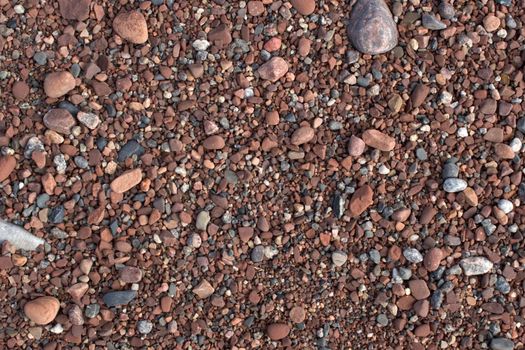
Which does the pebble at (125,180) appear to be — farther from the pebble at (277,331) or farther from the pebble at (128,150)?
the pebble at (277,331)

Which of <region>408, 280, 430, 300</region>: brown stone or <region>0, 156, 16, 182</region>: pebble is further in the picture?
<region>408, 280, 430, 300</region>: brown stone

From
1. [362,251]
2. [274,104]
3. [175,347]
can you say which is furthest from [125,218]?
[362,251]

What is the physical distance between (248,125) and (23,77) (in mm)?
932

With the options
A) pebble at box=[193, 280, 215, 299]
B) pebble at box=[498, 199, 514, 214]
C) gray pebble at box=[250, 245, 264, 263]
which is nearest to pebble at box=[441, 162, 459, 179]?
pebble at box=[498, 199, 514, 214]

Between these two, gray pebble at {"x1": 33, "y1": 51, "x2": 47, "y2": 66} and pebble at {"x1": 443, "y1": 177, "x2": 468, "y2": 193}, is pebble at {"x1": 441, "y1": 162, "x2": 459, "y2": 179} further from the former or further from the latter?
gray pebble at {"x1": 33, "y1": 51, "x2": 47, "y2": 66}

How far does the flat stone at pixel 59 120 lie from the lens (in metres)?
2.51

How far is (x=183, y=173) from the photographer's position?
2.55m

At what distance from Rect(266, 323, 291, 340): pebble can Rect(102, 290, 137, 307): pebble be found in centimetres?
57

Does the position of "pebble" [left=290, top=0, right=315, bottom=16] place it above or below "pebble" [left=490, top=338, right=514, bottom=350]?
above

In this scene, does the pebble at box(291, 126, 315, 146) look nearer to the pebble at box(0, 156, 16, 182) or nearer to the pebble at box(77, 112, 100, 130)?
the pebble at box(77, 112, 100, 130)

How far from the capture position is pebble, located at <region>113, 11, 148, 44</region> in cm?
254

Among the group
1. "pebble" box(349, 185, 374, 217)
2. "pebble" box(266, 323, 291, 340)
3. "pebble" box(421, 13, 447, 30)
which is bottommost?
"pebble" box(266, 323, 291, 340)

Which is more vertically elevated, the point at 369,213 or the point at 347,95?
the point at 347,95

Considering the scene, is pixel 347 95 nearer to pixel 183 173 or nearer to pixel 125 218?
pixel 183 173
